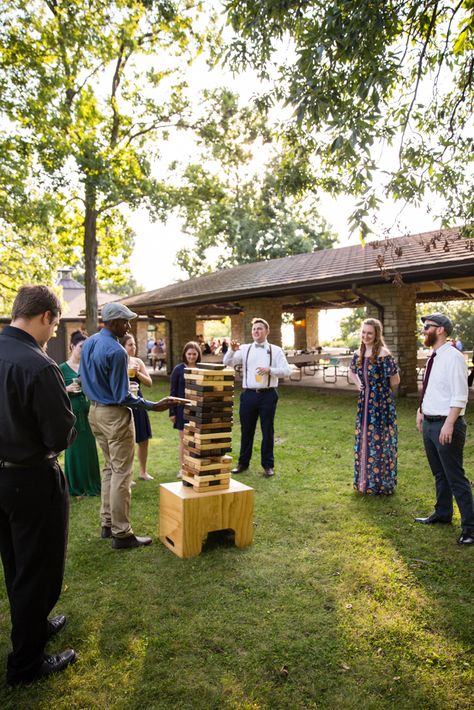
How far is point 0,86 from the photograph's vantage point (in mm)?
13734

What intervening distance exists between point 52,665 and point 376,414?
3.85 meters

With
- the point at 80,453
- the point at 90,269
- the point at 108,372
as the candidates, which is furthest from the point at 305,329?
the point at 108,372

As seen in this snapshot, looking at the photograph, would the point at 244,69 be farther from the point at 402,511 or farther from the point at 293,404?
the point at 293,404

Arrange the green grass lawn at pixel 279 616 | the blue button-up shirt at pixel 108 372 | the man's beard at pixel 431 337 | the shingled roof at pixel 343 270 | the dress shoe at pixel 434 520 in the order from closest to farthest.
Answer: the green grass lawn at pixel 279 616
the blue button-up shirt at pixel 108 372
the man's beard at pixel 431 337
the dress shoe at pixel 434 520
the shingled roof at pixel 343 270

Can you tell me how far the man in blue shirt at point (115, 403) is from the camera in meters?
3.96

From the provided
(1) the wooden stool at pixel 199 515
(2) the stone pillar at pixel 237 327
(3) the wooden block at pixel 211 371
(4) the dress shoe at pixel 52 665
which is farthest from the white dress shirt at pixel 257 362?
(2) the stone pillar at pixel 237 327

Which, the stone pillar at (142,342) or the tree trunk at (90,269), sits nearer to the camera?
the tree trunk at (90,269)

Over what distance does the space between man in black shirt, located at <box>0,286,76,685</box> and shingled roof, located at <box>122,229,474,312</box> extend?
5.82 meters

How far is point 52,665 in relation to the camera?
107 inches

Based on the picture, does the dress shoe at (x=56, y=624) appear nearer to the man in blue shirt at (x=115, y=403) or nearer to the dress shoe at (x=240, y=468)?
the man in blue shirt at (x=115, y=403)

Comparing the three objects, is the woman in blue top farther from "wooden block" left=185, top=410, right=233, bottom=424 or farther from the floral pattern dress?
the floral pattern dress

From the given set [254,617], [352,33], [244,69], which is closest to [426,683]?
[254,617]

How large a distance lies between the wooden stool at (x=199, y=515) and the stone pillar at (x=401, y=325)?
8.72 meters

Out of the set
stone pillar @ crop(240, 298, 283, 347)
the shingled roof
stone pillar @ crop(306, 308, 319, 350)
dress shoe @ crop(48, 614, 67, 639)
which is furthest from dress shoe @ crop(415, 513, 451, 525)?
stone pillar @ crop(306, 308, 319, 350)
